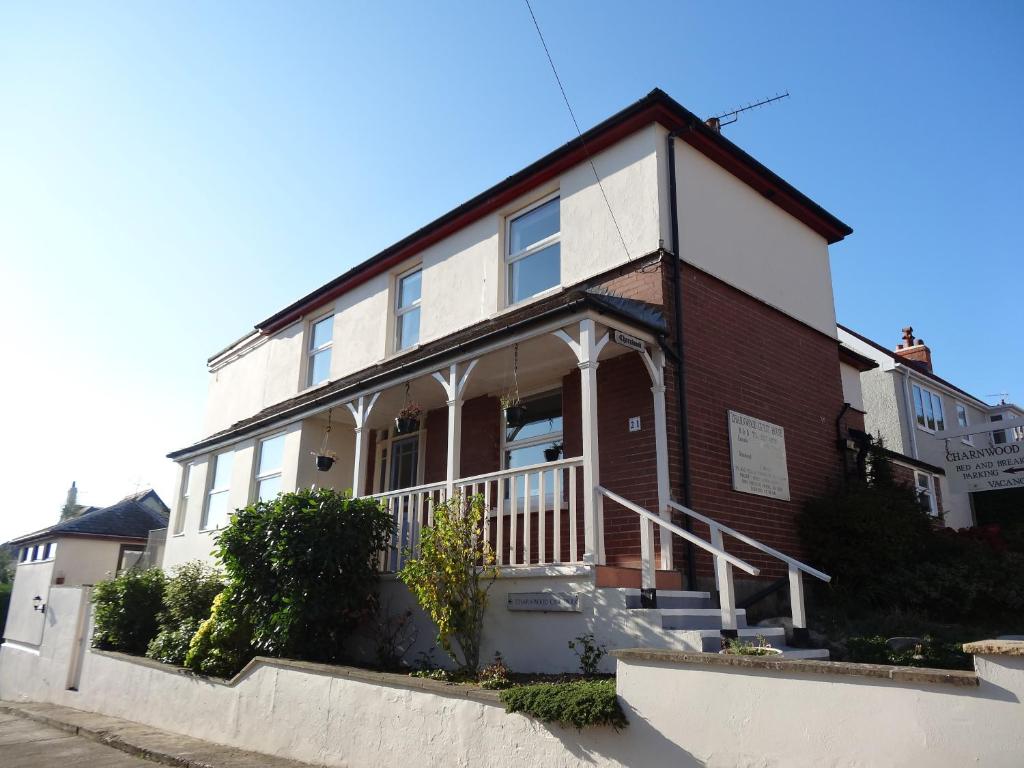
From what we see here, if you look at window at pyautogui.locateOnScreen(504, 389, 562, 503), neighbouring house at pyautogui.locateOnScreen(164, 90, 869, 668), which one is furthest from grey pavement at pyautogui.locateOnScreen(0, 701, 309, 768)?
window at pyautogui.locateOnScreen(504, 389, 562, 503)

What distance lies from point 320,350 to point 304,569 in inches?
308

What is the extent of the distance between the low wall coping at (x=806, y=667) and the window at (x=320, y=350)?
37.3 ft

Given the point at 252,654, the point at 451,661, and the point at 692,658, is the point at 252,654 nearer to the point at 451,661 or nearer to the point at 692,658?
the point at 451,661

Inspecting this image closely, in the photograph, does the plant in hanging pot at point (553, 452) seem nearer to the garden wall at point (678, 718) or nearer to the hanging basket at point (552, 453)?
the hanging basket at point (552, 453)

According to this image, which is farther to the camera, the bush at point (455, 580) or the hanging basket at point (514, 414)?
the hanging basket at point (514, 414)

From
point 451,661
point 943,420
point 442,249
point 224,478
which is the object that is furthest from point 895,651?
point 943,420

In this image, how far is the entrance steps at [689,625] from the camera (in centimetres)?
624

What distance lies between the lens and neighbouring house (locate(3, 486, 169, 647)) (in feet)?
66.6

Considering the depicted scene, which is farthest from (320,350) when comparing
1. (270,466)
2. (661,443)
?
(661,443)

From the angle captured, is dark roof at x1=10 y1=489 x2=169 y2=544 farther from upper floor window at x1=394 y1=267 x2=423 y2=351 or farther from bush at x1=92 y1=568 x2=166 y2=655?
upper floor window at x1=394 y1=267 x2=423 y2=351

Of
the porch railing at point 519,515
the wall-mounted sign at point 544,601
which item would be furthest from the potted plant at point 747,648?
the porch railing at point 519,515

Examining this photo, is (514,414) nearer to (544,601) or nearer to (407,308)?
(544,601)

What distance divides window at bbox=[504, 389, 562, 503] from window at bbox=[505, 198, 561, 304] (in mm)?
1555

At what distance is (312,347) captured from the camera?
16156 mm
